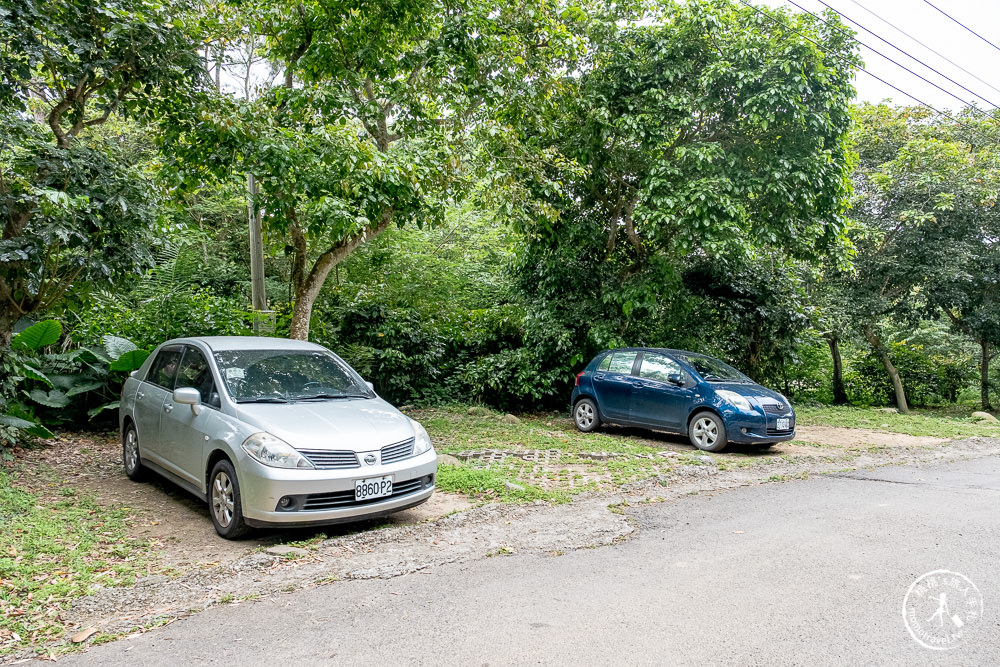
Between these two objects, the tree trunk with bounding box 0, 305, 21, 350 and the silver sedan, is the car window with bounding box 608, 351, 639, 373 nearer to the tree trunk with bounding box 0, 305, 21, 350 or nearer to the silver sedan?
the silver sedan

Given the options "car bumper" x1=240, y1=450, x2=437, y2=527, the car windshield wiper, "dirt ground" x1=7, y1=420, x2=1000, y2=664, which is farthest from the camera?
the car windshield wiper

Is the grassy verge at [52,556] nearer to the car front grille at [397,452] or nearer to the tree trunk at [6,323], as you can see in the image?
the car front grille at [397,452]

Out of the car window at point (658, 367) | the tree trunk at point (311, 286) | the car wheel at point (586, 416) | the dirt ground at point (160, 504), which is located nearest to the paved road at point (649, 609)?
the dirt ground at point (160, 504)

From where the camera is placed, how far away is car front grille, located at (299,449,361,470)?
5.07 meters

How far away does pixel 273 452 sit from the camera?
5.00 meters

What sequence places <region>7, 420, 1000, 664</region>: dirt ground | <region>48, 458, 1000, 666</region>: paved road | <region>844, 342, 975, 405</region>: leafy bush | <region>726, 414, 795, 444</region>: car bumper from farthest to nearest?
<region>844, 342, 975, 405</region>: leafy bush, <region>726, 414, 795, 444</region>: car bumper, <region>7, 420, 1000, 664</region>: dirt ground, <region>48, 458, 1000, 666</region>: paved road

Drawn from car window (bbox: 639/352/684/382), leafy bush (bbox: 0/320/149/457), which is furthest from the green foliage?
car window (bbox: 639/352/684/382)

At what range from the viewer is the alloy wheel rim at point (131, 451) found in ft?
22.8

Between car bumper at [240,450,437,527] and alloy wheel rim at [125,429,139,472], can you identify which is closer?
car bumper at [240,450,437,527]

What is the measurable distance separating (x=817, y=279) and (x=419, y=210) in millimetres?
11155

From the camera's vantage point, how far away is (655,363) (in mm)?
10375

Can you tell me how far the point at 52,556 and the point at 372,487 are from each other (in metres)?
2.33

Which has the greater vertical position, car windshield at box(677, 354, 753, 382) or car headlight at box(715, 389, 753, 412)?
car windshield at box(677, 354, 753, 382)

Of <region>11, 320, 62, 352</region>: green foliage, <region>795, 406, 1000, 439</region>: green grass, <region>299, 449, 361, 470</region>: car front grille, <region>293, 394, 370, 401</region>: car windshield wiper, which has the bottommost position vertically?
<region>795, 406, 1000, 439</region>: green grass
